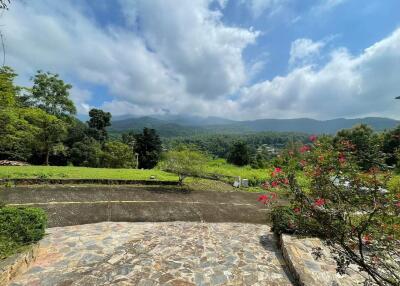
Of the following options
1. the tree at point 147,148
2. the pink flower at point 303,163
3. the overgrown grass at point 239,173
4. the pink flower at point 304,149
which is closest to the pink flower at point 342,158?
the pink flower at point 303,163

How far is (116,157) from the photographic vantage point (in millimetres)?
27422

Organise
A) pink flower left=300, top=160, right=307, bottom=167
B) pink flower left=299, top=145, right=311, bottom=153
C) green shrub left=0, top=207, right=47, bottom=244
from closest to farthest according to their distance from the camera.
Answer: pink flower left=300, top=160, right=307, bottom=167 → pink flower left=299, top=145, right=311, bottom=153 → green shrub left=0, top=207, right=47, bottom=244

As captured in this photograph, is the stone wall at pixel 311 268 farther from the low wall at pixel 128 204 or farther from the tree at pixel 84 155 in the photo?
the tree at pixel 84 155

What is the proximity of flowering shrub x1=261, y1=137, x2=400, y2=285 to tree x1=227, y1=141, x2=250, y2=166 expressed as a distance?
4054cm

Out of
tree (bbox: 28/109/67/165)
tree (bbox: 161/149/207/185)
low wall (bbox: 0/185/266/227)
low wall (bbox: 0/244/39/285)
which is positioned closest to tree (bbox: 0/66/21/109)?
low wall (bbox: 0/185/266/227)

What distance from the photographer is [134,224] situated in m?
6.82

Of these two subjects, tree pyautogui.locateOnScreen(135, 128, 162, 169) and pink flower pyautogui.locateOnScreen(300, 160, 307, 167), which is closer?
pink flower pyautogui.locateOnScreen(300, 160, 307, 167)

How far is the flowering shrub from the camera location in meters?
2.49

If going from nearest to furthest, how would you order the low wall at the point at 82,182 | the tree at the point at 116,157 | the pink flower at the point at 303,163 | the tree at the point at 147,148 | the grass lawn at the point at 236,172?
1. the pink flower at the point at 303,163
2. the low wall at the point at 82,182
3. the grass lawn at the point at 236,172
4. the tree at the point at 116,157
5. the tree at the point at 147,148

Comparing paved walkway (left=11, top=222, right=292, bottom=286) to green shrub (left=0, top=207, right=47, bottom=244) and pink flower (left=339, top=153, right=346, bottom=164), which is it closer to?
green shrub (left=0, top=207, right=47, bottom=244)

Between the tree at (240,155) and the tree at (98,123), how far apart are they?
2314cm

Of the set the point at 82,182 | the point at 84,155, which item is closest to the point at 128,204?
the point at 82,182

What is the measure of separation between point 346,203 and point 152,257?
11.8 feet

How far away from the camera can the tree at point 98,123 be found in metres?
37.5
